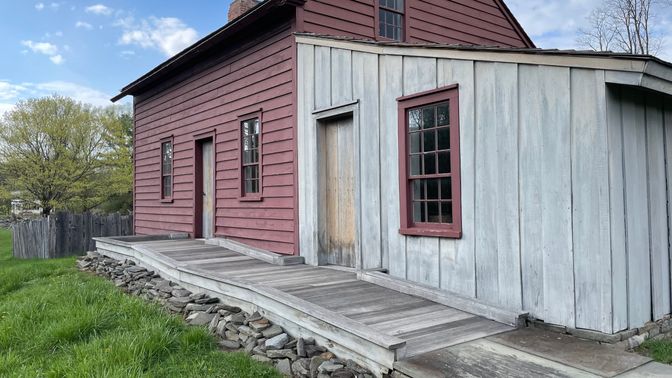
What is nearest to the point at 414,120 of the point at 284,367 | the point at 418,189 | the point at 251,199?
the point at 418,189

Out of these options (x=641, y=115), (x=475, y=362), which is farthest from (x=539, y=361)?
(x=641, y=115)

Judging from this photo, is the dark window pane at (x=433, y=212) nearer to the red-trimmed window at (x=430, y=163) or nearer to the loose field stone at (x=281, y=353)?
the red-trimmed window at (x=430, y=163)

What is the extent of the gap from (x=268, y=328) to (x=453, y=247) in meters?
2.09

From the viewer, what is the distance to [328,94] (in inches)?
262

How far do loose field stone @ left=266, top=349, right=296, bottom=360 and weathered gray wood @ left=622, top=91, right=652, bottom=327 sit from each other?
2.89m

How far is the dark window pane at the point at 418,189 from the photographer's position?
5.32 meters

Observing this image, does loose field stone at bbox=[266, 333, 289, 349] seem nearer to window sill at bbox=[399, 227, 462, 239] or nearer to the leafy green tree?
window sill at bbox=[399, 227, 462, 239]

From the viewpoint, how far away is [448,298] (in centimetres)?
457

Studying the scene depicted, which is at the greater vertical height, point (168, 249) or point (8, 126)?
point (8, 126)

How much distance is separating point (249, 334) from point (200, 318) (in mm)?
998

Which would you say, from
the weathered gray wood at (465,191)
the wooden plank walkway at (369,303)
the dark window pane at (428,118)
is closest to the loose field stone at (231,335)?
the wooden plank walkway at (369,303)

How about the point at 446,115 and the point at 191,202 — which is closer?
the point at 446,115

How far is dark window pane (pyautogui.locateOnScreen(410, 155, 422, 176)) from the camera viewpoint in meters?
5.32

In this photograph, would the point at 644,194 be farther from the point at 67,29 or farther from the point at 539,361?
the point at 67,29
